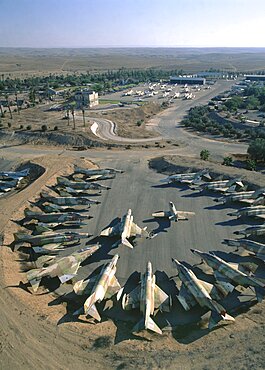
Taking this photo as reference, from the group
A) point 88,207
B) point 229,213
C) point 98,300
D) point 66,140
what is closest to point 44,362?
point 98,300

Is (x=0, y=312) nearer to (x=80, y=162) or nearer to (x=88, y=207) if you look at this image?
(x=88, y=207)

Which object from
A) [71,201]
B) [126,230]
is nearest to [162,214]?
[126,230]

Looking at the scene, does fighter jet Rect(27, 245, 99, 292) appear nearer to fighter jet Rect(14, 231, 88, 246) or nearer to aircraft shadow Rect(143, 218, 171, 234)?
fighter jet Rect(14, 231, 88, 246)

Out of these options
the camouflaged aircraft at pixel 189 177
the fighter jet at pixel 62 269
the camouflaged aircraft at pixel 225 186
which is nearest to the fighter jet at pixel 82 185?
the camouflaged aircraft at pixel 189 177

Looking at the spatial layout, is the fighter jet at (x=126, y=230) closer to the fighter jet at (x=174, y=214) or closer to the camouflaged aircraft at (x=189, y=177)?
the fighter jet at (x=174, y=214)

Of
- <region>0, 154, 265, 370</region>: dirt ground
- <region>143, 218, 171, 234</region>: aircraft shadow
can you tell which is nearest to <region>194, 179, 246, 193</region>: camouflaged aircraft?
<region>143, 218, 171, 234</region>: aircraft shadow

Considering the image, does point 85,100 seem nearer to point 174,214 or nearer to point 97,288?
point 174,214
